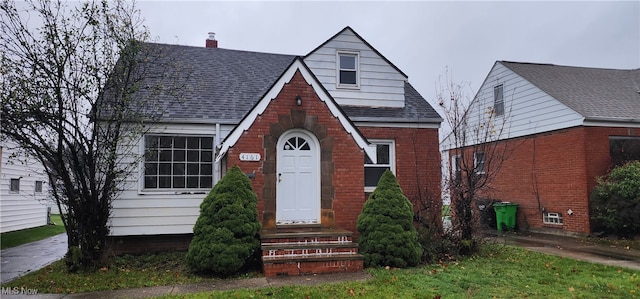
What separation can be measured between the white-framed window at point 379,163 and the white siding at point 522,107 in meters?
4.03

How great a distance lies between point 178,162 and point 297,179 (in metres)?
3.29

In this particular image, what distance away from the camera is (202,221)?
8094 millimetres

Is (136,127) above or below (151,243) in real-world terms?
above

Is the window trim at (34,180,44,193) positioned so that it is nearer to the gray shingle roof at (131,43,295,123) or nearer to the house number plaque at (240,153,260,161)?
the gray shingle roof at (131,43,295,123)

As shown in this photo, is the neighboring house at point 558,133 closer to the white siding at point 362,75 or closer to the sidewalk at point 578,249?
the sidewalk at point 578,249

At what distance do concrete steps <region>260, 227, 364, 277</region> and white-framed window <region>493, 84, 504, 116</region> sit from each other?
38.7 ft

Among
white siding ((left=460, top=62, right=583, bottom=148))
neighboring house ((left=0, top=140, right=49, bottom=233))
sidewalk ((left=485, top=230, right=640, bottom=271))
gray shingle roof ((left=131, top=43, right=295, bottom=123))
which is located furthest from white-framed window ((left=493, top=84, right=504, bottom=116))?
neighboring house ((left=0, top=140, right=49, bottom=233))

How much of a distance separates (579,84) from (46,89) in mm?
17593

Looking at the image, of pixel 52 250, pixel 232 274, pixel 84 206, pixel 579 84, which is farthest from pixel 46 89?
pixel 579 84

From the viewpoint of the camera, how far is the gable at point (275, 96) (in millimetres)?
9258

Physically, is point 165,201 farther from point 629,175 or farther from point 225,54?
point 629,175

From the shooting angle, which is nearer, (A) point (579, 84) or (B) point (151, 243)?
(B) point (151, 243)

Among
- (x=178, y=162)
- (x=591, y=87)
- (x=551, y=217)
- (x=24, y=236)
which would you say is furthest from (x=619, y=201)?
(x=24, y=236)

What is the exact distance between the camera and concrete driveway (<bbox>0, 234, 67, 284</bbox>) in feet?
29.5
